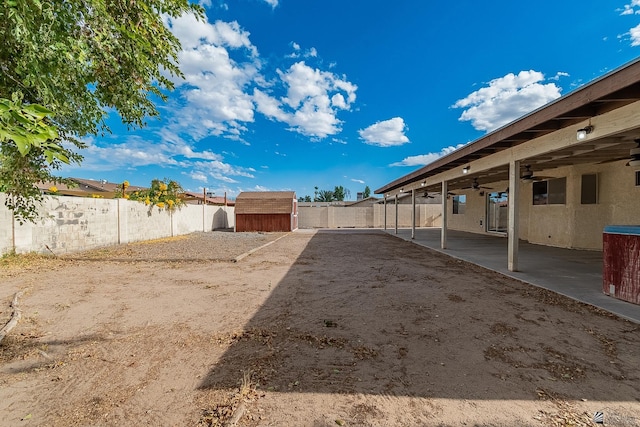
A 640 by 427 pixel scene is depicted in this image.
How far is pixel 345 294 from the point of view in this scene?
510 centimetres

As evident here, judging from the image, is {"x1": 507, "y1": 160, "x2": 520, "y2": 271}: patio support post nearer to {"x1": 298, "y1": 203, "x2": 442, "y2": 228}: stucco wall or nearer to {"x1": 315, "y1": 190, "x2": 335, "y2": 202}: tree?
{"x1": 298, "y1": 203, "x2": 442, "y2": 228}: stucco wall

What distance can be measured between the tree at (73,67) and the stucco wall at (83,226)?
222 inches

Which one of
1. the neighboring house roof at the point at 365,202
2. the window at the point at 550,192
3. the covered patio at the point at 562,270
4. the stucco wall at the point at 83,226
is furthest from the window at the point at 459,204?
the stucco wall at the point at 83,226

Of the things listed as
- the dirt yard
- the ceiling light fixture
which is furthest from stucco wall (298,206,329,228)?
the ceiling light fixture

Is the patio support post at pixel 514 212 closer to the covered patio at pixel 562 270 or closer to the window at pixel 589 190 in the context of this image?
the covered patio at pixel 562 270

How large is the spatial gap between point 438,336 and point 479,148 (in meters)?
5.00

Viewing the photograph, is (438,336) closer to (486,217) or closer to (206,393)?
(206,393)

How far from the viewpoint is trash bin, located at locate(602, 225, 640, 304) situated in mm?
4262

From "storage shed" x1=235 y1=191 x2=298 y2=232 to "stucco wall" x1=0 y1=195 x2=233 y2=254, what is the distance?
5476 millimetres

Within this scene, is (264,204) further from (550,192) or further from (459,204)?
(550,192)

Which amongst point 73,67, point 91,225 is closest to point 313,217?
point 91,225

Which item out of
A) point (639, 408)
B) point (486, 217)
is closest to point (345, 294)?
point (639, 408)

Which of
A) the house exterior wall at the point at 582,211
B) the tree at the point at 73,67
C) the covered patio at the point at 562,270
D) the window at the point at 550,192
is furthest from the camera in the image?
the window at the point at 550,192

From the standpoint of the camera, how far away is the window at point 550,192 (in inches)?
411
